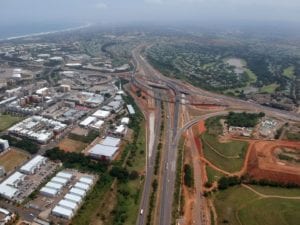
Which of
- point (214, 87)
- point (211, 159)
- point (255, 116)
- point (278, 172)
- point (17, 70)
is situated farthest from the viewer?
point (17, 70)

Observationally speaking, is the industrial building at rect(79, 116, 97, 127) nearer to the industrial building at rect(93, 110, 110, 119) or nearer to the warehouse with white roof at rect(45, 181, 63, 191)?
the industrial building at rect(93, 110, 110, 119)

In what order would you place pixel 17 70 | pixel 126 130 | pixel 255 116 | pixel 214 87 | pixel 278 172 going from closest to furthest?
pixel 278 172 → pixel 126 130 → pixel 255 116 → pixel 214 87 → pixel 17 70

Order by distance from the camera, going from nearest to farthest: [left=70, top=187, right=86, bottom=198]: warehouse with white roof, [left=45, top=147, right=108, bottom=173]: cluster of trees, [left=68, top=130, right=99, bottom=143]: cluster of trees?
1. [left=70, top=187, right=86, bottom=198]: warehouse with white roof
2. [left=45, top=147, right=108, bottom=173]: cluster of trees
3. [left=68, top=130, right=99, bottom=143]: cluster of trees

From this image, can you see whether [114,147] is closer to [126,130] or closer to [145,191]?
[126,130]

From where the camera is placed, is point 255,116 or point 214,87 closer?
point 255,116

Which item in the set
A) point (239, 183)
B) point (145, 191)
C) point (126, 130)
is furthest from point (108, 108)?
Answer: point (239, 183)

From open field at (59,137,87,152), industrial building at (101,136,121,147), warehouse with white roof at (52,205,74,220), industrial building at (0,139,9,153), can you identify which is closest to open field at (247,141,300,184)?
industrial building at (101,136,121,147)
